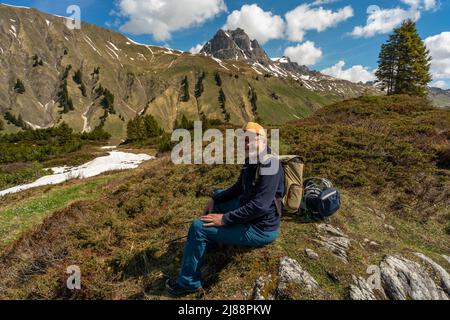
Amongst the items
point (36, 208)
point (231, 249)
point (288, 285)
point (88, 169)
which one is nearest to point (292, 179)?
point (231, 249)

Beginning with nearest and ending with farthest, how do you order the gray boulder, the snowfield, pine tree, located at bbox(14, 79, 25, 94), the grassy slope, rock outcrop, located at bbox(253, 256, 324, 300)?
rock outcrop, located at bbox(253, 256, 324, 300) < the gray boulder < the grassy slope < the snowfield < pine tree, located at bbox(14, 79, 25, 94)

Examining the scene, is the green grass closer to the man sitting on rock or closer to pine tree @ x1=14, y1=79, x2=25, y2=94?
the man sitting on rock

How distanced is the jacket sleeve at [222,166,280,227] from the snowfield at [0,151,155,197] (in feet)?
78.1

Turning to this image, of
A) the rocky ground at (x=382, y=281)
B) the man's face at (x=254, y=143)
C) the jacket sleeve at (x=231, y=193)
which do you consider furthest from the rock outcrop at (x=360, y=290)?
the man's face at (x=254, y=143)

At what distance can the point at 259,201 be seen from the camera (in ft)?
18.0

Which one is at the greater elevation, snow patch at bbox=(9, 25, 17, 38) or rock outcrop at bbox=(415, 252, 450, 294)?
snow patch at bbox=(9, 25, 17, 38)

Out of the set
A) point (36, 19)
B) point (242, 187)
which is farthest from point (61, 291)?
point (36, 19)

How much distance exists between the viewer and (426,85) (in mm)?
46094

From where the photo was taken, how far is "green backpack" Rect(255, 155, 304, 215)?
7.02m

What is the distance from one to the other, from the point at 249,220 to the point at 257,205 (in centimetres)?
40

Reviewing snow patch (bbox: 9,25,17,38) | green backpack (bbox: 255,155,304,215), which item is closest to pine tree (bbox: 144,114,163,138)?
green backpack (bbox: 255,155,304,215)

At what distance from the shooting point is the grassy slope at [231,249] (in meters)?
6.40
